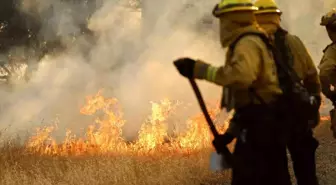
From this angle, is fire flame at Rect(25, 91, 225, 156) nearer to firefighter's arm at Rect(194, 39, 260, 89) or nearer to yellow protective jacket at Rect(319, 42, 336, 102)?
yellow protective jacket at Rect(319, 42, 336, 102)

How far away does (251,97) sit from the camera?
11.2 ft

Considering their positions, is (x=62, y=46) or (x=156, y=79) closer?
(x=156, y=79)

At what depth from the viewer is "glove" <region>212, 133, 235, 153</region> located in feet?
11.5

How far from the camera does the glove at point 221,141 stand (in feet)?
11.5

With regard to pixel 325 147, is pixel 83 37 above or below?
above

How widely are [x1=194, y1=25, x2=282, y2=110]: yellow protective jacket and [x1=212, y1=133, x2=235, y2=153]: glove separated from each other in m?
0.21

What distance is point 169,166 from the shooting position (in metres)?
6.67

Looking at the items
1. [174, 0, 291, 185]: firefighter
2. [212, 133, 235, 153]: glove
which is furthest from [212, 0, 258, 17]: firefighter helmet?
[212, 133, 235, 153]: glove

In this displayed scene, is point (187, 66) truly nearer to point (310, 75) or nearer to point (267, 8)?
point (267, 8)

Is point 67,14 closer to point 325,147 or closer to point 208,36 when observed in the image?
point 208,36

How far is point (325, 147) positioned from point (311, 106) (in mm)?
5018

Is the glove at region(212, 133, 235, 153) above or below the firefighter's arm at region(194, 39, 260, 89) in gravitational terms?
below

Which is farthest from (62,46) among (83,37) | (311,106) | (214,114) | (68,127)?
(311,106)

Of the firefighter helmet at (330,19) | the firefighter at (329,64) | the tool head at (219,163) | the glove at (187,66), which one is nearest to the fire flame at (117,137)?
the firefighter at (329,64)
